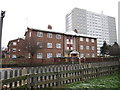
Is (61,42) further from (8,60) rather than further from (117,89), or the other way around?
(117,89)

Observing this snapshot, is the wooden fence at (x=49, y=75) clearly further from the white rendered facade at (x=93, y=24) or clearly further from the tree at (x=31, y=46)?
the white rendered facade at (x=93, y=24)

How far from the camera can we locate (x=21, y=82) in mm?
4277

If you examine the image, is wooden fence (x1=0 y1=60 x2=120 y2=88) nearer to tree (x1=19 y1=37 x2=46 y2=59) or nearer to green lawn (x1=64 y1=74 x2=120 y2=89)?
green lawn (x1=64 y1=74 x2=120 y2=89)

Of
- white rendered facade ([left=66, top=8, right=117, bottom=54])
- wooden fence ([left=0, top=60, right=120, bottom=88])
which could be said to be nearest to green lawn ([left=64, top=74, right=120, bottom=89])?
wooden fence ([left=0, top=60, right=120, bottom=88])

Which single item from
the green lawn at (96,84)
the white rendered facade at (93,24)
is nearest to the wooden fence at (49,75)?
Answer: the green lawn at (96,84)

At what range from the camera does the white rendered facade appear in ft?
351

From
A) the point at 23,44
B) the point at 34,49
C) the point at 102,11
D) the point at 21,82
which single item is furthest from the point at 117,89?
the point at 102,11

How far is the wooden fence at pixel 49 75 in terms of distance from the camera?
3937 mm

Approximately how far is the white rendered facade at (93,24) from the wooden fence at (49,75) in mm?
99592

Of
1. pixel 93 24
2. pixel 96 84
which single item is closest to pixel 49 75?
pixel 96 84

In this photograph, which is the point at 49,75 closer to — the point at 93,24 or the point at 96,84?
the point at 96,84

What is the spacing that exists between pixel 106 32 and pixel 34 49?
4392 inches

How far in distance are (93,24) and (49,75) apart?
378ft

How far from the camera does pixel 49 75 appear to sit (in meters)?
5.45
